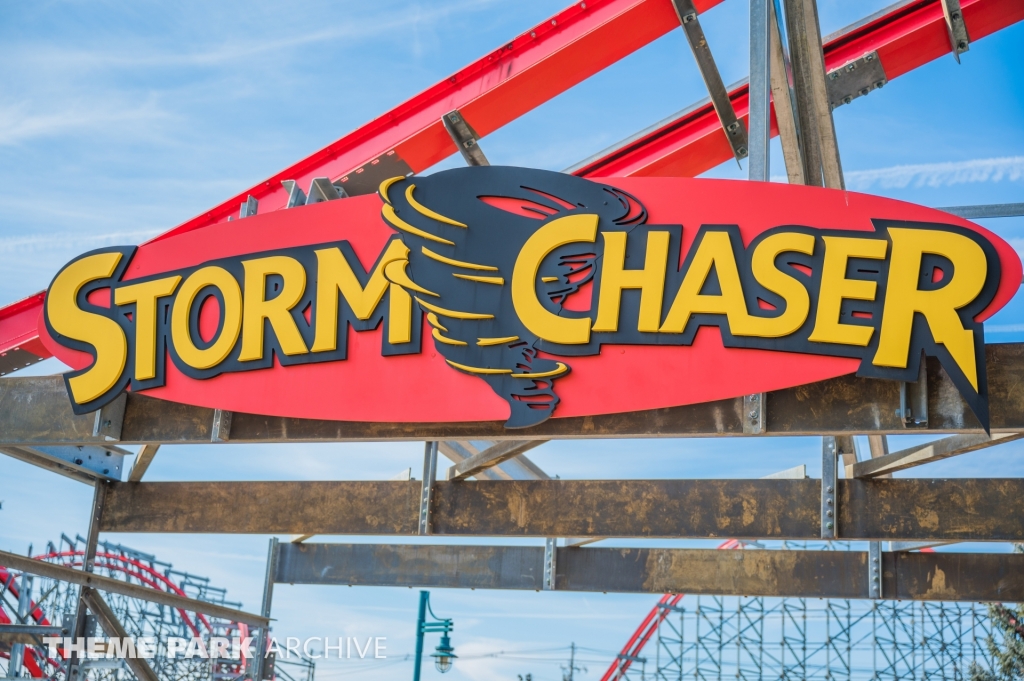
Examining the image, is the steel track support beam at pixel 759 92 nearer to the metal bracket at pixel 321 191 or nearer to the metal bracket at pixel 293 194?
the metal bracket at pixel 293 194

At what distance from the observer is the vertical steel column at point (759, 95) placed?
5.98 metres

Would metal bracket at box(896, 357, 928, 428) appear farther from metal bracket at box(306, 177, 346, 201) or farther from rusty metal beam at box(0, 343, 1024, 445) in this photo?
metal bracket at box(306, 177, 346, 201)

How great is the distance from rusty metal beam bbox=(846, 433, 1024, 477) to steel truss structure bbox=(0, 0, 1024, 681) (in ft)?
0.07

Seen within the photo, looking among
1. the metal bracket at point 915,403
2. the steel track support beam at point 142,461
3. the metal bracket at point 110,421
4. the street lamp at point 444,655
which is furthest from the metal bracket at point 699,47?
the street lamp at point 444,655

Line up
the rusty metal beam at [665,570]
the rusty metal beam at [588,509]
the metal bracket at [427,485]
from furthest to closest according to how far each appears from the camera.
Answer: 1. the rusty metal beam at [665,570]
2. the metal bracket at [427,485]
3. the rusty metal beam at [588,509]

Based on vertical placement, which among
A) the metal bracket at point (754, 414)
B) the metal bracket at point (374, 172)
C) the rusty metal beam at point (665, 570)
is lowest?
the rusty metal beam at point (665, 570)

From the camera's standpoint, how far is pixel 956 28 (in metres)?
8.22

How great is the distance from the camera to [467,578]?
10.5m

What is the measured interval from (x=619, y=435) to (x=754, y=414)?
0.76 meters

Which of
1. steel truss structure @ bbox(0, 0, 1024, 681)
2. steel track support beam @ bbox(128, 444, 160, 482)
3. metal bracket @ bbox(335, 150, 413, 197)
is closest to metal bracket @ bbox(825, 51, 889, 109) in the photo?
steel truss structure @ bbox(0, 0, 1024, 681)

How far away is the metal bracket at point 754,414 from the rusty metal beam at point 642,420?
0.12ft

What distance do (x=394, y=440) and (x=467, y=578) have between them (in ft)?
15.0

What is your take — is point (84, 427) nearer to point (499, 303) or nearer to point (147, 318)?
point (147, 318)

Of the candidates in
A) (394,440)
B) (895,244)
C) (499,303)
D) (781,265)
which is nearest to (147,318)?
(394,440)
